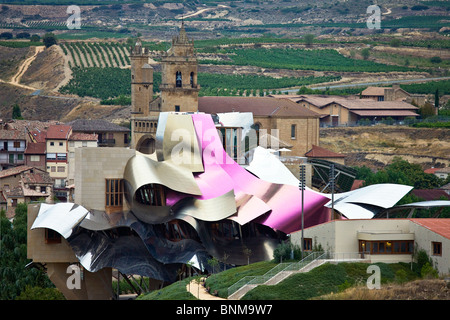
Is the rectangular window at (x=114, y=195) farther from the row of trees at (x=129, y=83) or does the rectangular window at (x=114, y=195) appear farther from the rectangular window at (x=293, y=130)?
the row of trees at (x=129, y=83)

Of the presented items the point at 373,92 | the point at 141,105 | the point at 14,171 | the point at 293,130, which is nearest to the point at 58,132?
the point at 14,171

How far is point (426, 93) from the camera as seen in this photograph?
165125 millimetres

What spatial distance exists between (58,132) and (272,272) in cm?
6064

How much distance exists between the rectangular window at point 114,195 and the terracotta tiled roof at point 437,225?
19.5m

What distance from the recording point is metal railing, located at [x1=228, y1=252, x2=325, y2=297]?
5369 cm

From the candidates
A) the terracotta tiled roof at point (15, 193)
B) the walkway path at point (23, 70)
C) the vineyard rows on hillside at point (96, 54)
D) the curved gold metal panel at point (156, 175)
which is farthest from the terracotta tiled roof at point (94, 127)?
the vineyard rows on hillside at point (96, 54)

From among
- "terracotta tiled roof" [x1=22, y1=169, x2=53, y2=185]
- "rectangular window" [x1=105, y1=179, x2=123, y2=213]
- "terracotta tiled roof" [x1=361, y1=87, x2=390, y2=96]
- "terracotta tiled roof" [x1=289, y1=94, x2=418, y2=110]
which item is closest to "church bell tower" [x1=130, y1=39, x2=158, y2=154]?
"terracotta tiled roof" [x1=22, y1=169, x2=53, y2=185]

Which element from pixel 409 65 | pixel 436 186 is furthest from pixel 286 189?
pixel 409 65

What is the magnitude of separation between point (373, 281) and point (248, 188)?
22364 mm

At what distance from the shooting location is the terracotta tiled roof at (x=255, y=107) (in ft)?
332

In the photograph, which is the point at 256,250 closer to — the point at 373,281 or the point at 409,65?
the point at 373,281

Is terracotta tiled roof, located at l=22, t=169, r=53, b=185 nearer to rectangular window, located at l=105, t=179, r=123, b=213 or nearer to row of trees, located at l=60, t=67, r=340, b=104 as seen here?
rectangular window, located at l=105, t=179, r=123, b=213

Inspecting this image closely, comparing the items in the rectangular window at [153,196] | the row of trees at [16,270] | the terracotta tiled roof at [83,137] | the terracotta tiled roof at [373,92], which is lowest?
the row of trees at [16,270]

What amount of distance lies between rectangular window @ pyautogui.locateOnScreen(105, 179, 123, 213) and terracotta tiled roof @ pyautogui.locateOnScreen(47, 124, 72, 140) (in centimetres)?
4348
